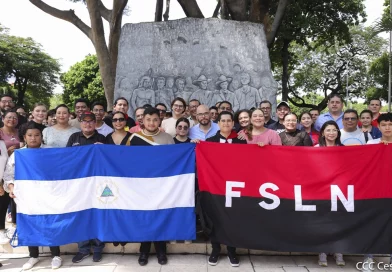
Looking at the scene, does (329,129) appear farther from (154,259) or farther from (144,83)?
(144,83)

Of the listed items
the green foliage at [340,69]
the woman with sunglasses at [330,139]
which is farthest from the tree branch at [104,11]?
the green foliage at [340,69]

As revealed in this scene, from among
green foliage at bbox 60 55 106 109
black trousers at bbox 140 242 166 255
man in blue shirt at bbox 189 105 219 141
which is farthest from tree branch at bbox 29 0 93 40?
green foliage at bbox 60 55 106 109

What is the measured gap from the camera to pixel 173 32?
30.0ft

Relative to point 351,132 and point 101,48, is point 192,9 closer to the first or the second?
point 101,48

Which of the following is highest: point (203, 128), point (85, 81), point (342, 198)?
point (85, 81)

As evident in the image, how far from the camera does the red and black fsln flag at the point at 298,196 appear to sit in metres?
4.15

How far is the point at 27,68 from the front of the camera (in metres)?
34.2

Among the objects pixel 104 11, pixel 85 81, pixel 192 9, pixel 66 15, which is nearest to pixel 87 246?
pixel 104 11

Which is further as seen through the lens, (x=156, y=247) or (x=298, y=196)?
(x=156, y=247)

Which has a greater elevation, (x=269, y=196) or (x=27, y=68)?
(x=27, y=68)

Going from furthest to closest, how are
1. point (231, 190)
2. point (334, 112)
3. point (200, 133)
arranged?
point (334, 112)
point (200, 133)
point (231, 190)

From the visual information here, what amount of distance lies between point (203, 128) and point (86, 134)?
1.62 metres

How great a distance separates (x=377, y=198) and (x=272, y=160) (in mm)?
1230

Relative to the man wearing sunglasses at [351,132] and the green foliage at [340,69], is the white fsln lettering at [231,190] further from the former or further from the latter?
the green foliage at [340,69]
